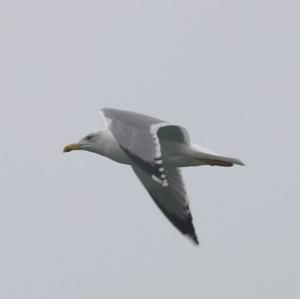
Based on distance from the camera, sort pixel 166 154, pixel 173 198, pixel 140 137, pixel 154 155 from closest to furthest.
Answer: pixel 154 155 < pixel 140 137 < pixel 166 154 < pixel 173 198

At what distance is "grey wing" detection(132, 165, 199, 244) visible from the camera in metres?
14.2

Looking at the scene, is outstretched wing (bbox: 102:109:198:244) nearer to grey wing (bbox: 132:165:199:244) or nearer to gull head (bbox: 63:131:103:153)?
grey wing (bbox: 132:165:199:244)

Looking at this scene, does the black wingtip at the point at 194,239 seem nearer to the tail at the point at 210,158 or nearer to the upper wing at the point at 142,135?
the tail at the point at 210,158

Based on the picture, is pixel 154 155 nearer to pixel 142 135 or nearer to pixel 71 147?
pixel 142 135

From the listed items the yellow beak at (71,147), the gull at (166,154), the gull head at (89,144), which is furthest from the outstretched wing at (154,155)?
the yellow beak at (71,147)

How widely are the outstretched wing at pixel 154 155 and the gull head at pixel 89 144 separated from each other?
1.69 ft

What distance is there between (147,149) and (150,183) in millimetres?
2515

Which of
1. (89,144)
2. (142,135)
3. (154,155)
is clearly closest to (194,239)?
(89,144)

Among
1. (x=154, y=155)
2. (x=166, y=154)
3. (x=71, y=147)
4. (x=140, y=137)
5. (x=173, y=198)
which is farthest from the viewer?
(x=71, y=147)

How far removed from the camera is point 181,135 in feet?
45.5

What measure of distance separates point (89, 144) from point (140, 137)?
94.5 inches

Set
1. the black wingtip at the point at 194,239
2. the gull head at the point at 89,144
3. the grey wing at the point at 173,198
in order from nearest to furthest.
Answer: the black wingtip at the point at 194,239, the grey wing at the point at 173,198, the gull head at the point at 89,144

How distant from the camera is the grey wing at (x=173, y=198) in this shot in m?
14.2

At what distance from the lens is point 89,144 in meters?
14.6
